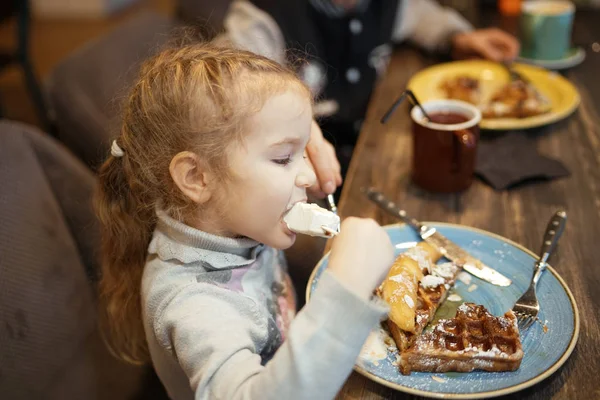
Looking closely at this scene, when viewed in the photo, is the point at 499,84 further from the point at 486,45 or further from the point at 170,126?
the point at 170,126

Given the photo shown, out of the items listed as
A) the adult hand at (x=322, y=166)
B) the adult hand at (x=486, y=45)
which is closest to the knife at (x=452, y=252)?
the adult hand at (x=322, y=166)

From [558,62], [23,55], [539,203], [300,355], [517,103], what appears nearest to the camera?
[300,355]

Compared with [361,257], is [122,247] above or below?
below

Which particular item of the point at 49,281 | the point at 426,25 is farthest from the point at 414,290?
the point at 426,25

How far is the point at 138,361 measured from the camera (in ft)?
3.70

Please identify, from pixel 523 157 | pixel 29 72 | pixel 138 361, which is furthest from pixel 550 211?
pixel 29 72

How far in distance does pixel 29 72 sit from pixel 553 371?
3.07 meters

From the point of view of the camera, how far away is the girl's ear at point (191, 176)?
775 mm

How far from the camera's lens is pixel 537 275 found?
2.72 ft

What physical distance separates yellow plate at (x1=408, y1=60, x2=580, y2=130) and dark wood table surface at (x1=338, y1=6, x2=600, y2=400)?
0.03 metres

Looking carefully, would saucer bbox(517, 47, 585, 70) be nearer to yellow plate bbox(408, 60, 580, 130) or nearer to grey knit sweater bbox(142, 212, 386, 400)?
yellow plate bbox(408, 60, 580, 130)

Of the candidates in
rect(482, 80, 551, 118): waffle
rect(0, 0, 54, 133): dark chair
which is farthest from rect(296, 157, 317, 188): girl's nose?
rect(0, 0, 54, 133): dark chair

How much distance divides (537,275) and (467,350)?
0.21m

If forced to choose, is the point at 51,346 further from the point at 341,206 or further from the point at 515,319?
the point at 515,319
